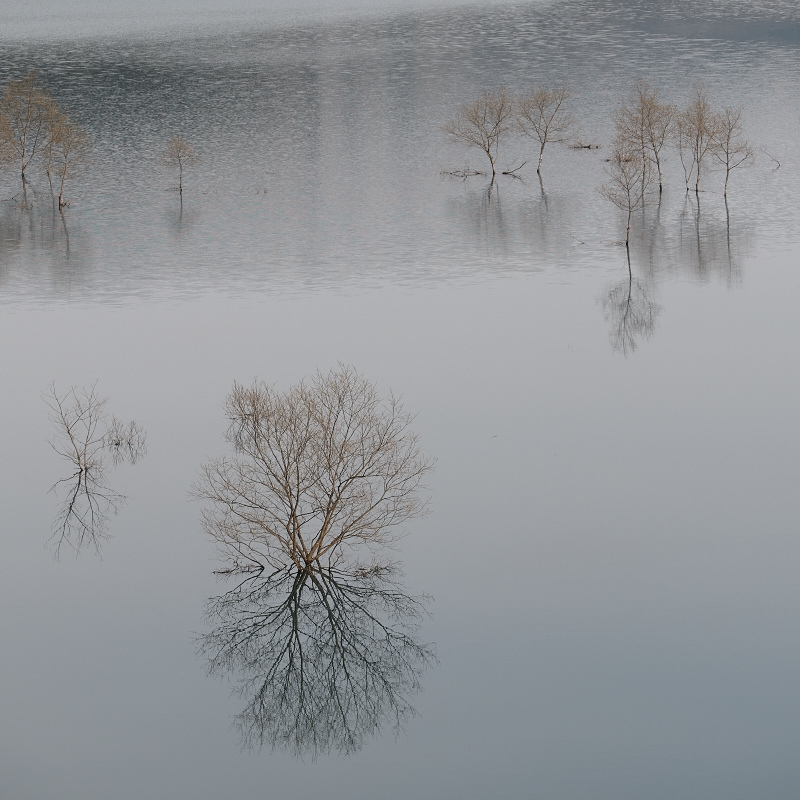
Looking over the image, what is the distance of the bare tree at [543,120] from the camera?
9738cm

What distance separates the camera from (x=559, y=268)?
70.1 metres

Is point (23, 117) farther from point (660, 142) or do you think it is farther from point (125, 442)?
point (125, 442)

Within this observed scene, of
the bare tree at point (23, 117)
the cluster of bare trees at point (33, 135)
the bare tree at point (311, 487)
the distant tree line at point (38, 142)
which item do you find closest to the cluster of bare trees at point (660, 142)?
the distant tree line at point (38, 142)

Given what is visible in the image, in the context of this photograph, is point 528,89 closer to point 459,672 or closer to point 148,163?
point 148,163

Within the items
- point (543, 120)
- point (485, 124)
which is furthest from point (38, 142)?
point (543, 120)

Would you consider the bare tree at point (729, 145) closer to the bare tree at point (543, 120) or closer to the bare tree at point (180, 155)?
the bare tree at point (543, 120)

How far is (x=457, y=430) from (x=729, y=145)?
161ft

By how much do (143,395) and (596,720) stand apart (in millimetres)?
28258

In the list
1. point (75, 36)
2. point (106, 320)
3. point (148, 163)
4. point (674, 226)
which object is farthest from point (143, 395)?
point (75, 36)

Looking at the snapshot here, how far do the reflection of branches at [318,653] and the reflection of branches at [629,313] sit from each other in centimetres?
2581

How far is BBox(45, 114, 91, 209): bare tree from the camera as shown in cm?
8650

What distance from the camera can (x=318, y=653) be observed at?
3378cm

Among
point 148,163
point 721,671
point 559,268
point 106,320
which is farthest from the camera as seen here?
point 148,163

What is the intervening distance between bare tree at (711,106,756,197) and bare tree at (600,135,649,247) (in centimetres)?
535
